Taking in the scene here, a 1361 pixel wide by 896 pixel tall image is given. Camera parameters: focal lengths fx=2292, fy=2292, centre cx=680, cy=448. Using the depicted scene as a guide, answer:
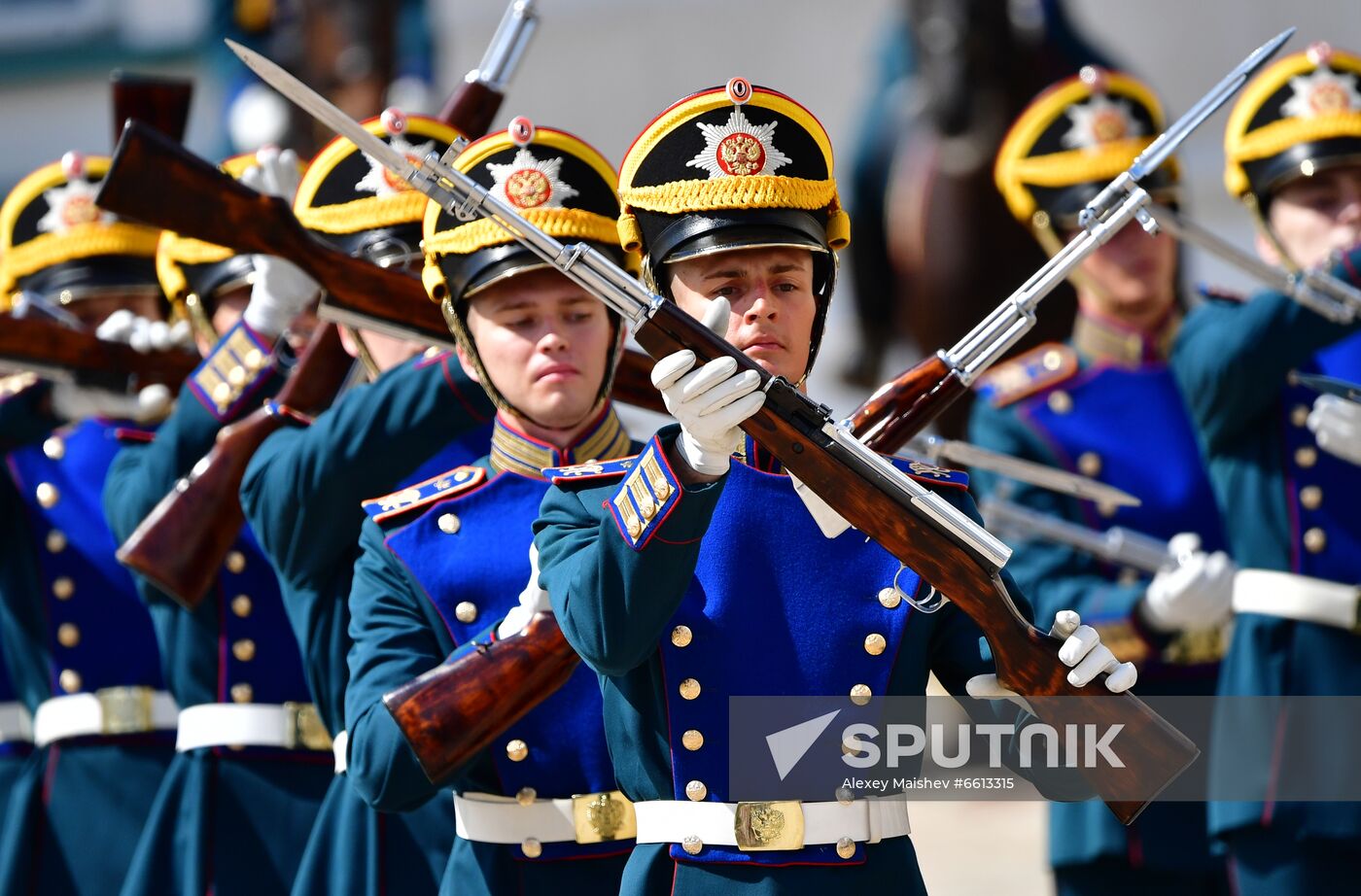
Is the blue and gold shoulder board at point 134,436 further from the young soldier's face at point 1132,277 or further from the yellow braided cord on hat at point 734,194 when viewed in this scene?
the young soldier's face at point 1132,277

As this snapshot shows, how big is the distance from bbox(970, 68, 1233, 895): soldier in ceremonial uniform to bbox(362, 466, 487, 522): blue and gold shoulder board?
2536 mm

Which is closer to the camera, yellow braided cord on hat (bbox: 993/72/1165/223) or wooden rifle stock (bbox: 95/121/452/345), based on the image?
wooden rifle stock (bbox: 95/121/452/345)

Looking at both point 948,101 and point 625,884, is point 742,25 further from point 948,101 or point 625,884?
point 625,884

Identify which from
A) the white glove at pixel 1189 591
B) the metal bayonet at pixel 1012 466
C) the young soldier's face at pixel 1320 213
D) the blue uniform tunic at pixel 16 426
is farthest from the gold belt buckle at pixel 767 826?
the young soldier's face at pixel 1320 213

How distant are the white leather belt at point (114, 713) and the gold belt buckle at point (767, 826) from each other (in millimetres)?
3058

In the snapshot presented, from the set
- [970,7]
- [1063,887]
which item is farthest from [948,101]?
[1063,887]

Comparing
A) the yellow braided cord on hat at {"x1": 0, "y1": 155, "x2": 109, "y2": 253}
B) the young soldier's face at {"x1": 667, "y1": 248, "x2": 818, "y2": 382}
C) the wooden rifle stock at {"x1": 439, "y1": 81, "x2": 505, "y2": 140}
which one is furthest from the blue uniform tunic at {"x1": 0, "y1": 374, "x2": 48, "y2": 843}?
the young soldier's face at {"x1": 667, "y1": 248, "x2": 818, "y2": 382}

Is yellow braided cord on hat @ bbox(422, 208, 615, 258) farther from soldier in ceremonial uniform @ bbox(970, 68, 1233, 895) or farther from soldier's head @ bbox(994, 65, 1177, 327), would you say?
soldier's head @ bbox(994, 65, 1177, 327)

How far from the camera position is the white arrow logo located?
3697 mm

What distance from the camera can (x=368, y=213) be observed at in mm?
5543

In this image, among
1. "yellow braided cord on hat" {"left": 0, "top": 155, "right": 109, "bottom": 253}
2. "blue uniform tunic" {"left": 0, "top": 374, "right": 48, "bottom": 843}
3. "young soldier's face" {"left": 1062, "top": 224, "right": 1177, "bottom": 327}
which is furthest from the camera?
"yellow braided cord on hat" {"left": 0, "top": 155, "right": 109, "bottom": 253}

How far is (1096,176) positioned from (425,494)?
11.0ft

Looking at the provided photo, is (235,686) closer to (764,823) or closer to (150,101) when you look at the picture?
(150,101)

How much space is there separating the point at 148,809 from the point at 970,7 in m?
9.39
